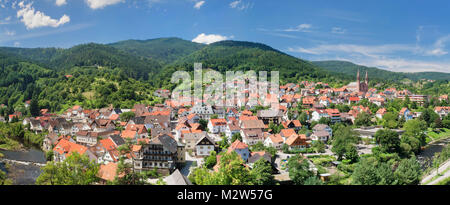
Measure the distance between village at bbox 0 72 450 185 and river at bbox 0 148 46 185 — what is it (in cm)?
163

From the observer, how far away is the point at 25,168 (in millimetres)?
22281

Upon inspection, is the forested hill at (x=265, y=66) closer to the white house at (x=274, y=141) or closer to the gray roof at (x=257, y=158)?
the white house at (x=274, y=141)

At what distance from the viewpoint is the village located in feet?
66.7

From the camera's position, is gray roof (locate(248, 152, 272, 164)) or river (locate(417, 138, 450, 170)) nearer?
gray roof (locate(248, 152, 272, 164))

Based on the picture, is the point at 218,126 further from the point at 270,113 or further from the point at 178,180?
the point at 178,180

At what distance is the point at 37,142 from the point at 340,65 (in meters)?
196

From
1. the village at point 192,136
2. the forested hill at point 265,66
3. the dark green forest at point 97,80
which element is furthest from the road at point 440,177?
the forested hill at point 265,66

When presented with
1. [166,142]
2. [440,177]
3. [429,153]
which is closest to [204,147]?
[166,142]

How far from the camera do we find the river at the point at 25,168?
1963 cm

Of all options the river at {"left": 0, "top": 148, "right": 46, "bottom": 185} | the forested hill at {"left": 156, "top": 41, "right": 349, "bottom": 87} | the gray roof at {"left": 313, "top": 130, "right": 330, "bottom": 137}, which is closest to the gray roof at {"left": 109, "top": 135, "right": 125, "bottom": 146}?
the river at {"left": 0, "top": 148, "right": 46, "bottom": 185}

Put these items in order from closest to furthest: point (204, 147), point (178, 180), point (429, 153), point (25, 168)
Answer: point (178, 180) < point (25, 168) < point (204, 147) < point (429, 153)

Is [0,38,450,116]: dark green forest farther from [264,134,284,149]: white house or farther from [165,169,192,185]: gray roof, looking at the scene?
[165,169,192,185]: gray roof

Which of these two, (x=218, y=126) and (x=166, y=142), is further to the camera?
(x=218, y=126)

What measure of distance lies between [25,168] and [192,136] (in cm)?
1376
